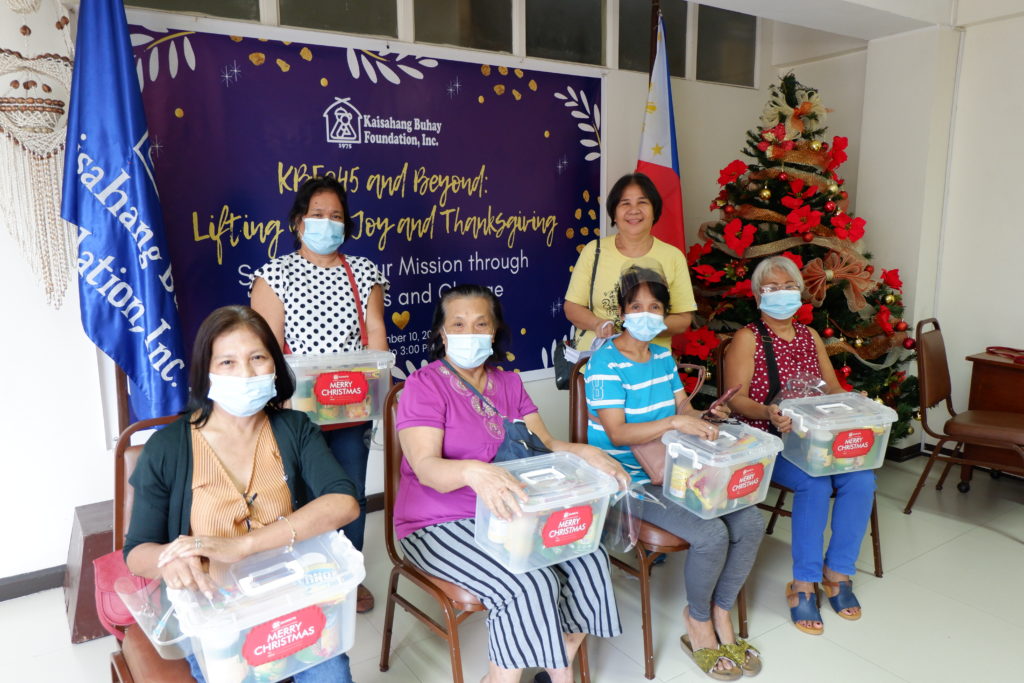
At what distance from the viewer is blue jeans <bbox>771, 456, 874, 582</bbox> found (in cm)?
261

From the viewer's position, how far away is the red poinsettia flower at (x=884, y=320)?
3.83m

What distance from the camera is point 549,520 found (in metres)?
1.76

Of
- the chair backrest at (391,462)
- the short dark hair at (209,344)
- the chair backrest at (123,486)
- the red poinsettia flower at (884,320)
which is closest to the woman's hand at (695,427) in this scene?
the chair backrest at (391,462)

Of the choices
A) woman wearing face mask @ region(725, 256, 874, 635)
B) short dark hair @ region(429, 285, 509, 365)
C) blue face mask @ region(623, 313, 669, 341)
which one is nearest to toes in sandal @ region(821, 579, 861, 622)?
woman wearing face mask @ region(725, 256, 874, 635)

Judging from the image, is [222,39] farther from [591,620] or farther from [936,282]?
[936,282]

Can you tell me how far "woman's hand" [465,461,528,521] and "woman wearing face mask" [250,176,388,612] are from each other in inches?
29.4

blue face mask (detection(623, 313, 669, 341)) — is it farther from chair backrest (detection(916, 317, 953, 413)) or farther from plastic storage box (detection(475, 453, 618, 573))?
chair backrest (detection(916, 317, 953, 413))

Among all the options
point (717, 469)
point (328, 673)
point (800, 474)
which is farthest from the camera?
point (800, 474)

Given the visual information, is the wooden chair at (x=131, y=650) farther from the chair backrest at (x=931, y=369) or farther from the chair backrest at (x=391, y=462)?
the chair backrest at (x=931, y=369)

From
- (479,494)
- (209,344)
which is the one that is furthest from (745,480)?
(209,344)

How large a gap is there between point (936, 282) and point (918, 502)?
55.4 inches

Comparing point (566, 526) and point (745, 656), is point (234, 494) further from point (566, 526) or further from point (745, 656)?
point (745, 656)

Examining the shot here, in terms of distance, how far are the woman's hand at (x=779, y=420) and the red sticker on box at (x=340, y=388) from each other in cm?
146

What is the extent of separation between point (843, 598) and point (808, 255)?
1.90 m
